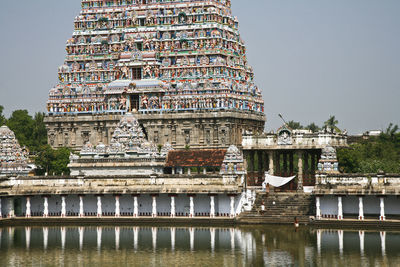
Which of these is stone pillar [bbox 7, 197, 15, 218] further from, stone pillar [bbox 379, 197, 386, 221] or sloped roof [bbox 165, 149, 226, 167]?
stone pillar [bbox 379, 197, 386, 221]

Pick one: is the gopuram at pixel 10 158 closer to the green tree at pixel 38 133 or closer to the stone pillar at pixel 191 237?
the stone pillar at pixel 191 237

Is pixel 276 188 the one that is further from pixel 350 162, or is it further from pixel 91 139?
pixel 91 139

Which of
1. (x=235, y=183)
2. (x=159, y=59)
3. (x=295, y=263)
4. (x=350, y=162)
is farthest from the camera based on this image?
(x=159, y=59)

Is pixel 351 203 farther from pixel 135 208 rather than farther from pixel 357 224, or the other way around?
pixel 135 208

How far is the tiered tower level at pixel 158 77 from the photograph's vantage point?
Result: 102 metres

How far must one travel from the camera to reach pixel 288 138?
7469cm

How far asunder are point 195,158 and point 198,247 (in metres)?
24.6

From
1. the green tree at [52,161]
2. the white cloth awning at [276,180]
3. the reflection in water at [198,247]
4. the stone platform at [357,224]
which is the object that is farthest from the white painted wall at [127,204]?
the green tree at [52,161]

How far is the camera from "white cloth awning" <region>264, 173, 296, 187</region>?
7262 centimetres

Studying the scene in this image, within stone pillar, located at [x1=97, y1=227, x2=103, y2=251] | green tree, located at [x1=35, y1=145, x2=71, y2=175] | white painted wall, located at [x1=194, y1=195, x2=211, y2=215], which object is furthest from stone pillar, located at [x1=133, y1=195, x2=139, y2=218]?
green tree, located at [x1=35, y1=145, x2=71, y2=175]

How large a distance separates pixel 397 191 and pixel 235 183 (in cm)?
1220

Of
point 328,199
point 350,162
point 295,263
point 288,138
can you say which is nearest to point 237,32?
point 350,162

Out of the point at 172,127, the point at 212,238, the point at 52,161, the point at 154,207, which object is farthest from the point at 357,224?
the point at 52,161

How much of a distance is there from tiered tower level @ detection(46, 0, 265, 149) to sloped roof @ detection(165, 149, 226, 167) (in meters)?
18.0
